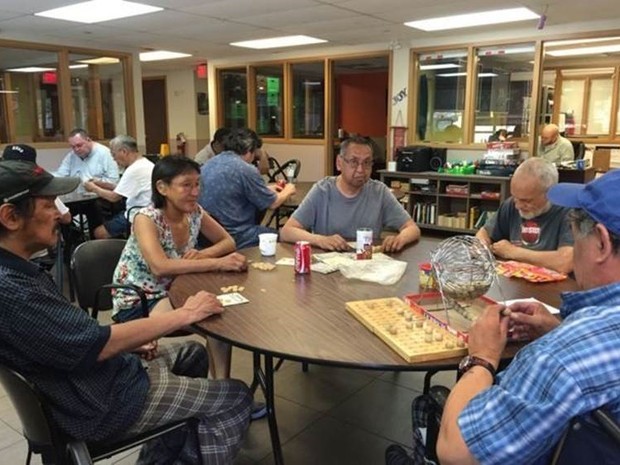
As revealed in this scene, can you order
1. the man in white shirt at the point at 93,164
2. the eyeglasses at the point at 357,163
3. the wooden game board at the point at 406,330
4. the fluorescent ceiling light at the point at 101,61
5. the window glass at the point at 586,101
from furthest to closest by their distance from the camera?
the window glass at the point at 586,101
the fluorescent ceiling light at the point at 101,61
the man in white shirt at the point at 93,164
the eyeglasses at the point at 357,163
the wooden game board at the point at 406,330

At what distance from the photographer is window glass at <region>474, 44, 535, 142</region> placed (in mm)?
6359

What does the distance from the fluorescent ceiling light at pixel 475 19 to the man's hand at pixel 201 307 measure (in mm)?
4829

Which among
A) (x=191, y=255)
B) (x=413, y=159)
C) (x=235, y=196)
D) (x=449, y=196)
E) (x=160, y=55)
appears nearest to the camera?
(x=191, y=255)

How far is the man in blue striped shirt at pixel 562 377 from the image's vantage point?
2.65ft

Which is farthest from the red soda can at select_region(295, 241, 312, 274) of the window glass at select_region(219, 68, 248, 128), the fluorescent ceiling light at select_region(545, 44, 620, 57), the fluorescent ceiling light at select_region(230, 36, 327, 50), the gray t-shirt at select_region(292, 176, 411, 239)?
the fluorescent ceiling light at select_region(545, 44, 620, 57)

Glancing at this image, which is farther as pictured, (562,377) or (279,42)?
(279,42)

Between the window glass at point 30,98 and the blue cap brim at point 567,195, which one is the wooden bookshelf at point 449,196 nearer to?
the window glass at point 30,98

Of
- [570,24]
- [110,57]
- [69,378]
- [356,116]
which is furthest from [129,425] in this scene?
[356,116]

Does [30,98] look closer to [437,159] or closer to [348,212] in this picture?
[437,159]

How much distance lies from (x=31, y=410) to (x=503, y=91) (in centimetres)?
662

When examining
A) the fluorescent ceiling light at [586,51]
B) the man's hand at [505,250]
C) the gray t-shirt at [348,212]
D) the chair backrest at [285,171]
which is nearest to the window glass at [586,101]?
the fluorescent ceiling light at [586,51]

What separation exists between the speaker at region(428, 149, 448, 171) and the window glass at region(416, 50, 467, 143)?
237 mm

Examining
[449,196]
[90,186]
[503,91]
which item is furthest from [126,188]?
[503,91]

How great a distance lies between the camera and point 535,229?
7.91 ft
